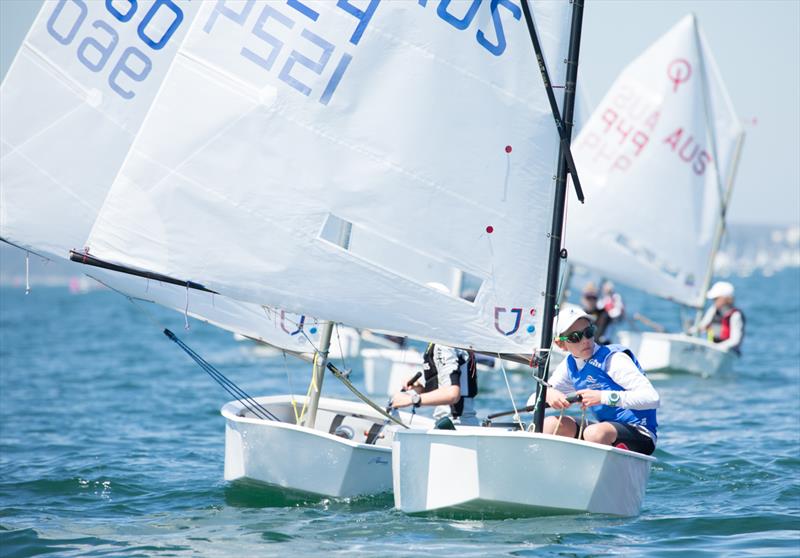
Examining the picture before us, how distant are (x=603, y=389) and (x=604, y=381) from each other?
0.05m

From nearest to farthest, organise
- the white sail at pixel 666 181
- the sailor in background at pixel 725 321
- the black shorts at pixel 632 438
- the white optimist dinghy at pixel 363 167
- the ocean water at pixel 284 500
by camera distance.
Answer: the ocean water at pixel 284 500 → the black shorts at pixel 632 438 → the white optimist dinghy at pixel 363 167 → the sailor in background at pixel 725 321 → the white sail at pixel 666 181

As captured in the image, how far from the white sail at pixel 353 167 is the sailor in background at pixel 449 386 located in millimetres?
888

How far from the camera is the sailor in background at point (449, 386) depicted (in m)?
7.51

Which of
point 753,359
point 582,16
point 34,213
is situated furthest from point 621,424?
point 753,359

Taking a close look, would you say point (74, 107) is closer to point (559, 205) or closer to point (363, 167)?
point (363, 167)

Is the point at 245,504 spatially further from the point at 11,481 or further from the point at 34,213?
the point at 34,213

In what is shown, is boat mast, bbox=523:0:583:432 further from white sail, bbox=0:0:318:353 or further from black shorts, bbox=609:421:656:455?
white sail, bbox=0:0:318:353

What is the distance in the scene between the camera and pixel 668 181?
1750 centimetres

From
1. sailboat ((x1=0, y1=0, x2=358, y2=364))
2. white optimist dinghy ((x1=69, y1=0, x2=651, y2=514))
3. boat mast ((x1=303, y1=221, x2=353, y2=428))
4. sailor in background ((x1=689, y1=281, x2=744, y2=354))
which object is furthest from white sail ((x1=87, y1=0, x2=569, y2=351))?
sailor in background ((x1=689, y1=281, x2=744, y2=354))

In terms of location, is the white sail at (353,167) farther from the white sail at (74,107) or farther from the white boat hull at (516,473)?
the white sail at (74,107)

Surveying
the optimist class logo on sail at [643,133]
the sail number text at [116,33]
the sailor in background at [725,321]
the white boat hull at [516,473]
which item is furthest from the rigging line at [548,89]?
the optimist class logo on sail at [643,133]

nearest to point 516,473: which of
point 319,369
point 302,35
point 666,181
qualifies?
point 319,369

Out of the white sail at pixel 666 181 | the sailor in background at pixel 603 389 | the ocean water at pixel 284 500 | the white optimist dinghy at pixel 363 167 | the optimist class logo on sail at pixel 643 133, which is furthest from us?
the optimist class logo on sail at pixel 643 133

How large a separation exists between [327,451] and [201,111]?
230 cm
